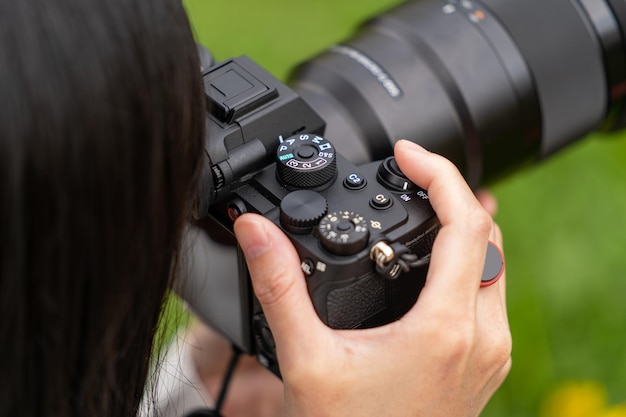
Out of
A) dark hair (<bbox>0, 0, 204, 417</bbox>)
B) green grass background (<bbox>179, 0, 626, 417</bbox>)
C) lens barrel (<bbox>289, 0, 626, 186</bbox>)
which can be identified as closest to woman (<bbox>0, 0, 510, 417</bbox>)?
dark hair (<bbox>0, 0, 204, 417</bbox>)

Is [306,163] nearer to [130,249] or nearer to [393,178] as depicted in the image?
[393,178]

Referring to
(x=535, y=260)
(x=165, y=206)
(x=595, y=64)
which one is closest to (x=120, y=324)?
(x=165, y=206)

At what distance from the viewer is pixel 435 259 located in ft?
2.07

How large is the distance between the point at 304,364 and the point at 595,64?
543 millimetres

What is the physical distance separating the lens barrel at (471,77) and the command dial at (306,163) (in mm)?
159

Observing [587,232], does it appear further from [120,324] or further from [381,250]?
[120,324]

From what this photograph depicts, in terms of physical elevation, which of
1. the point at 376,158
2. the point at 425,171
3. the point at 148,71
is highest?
the point at 148,71

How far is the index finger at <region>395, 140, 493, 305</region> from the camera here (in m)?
0.62

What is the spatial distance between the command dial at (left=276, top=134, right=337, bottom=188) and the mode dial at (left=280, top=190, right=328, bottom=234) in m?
0.01

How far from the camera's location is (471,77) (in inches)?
35.5

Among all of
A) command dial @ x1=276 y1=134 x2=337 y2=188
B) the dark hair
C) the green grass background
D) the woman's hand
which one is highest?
the dark hair

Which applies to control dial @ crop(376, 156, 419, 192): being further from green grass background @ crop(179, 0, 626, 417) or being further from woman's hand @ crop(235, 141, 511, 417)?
green grass background @ crop(179, 0, 626, 417)

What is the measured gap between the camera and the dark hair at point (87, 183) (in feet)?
1.55

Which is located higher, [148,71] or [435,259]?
[148,71]
